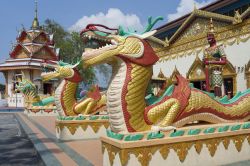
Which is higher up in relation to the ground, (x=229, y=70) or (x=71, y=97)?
(x=229, y=70)

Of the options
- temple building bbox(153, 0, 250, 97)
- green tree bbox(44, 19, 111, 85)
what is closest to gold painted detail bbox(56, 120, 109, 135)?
temple building bbox(153, 0, 250, 97)

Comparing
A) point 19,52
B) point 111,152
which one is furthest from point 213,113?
point 19,52

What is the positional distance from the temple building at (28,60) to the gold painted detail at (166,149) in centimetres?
2759

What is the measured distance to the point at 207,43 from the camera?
15.7m

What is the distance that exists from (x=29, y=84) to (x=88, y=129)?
13.4 metres

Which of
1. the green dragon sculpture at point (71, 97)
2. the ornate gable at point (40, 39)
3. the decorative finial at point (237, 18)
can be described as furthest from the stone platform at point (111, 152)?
the ornate gable at point (40, 39)

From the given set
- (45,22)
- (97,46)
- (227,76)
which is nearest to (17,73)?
(45,22)

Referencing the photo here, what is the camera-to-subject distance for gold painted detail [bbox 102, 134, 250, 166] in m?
4.23

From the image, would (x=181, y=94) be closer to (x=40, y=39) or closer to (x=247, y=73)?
(x=247, y=73)

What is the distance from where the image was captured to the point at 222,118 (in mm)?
5445

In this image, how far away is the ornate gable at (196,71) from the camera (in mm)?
16281

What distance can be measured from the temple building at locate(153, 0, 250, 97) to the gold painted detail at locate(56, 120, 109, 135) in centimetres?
543

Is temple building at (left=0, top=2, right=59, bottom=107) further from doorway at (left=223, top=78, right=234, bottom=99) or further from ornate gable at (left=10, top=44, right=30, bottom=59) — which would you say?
doorway at (left=223, top=78, right=234, bottom=99)

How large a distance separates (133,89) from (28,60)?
96.3 feet
